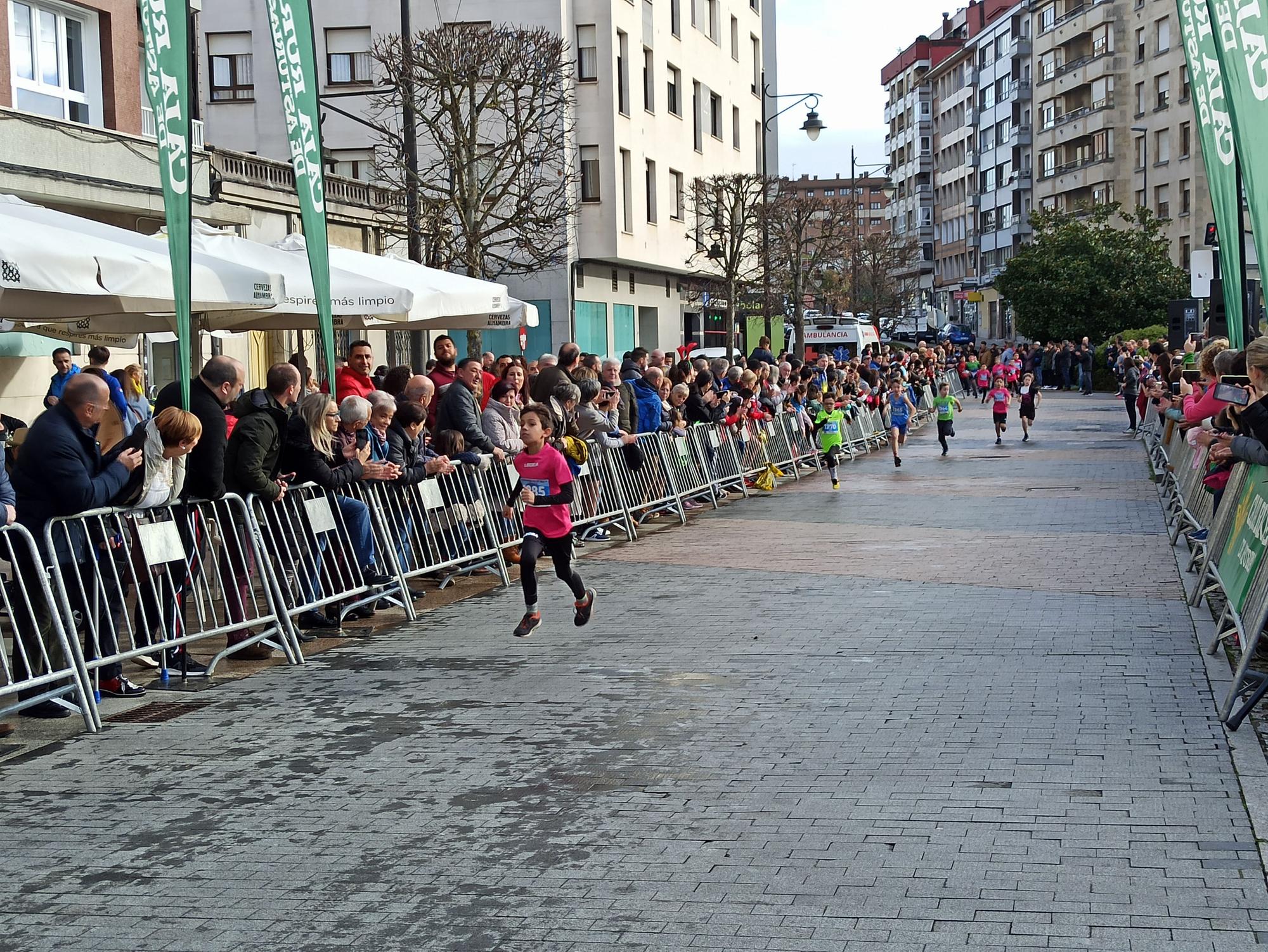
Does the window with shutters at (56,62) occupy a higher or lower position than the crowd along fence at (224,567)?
higher

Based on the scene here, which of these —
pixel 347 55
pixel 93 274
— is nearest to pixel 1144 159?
pixel 347 55

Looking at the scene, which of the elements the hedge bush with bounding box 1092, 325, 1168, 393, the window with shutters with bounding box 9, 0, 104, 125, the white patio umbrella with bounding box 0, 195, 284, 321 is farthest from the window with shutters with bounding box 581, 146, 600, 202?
the white patio umbrella with bounding box 0, 195, 284, 321

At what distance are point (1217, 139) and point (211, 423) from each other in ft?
24.8

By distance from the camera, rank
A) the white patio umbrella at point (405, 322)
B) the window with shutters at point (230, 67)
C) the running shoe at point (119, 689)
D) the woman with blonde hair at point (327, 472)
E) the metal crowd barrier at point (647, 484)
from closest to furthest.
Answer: the running shoe at point (119, 689) < the woman with blonde hair at point (327, 472) < the white patio umbrella at point (405, 322) < the metal crowd barrier at point (647, 484) < the window with shutters at point (230, 67)

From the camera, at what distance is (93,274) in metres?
9.86

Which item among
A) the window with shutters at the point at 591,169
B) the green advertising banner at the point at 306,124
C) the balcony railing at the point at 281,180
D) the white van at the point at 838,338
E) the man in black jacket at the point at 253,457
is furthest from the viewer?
the white van at the point at 838,338

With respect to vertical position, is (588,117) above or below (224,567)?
above

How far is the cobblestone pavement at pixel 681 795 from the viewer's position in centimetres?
494

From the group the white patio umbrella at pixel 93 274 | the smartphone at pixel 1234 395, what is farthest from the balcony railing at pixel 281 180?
the smartphone at pixel 1234 395

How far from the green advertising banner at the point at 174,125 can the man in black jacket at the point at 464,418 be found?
3946 millimetres

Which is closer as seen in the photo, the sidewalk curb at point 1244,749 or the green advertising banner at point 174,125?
the sidewalk curb at point 1244,749

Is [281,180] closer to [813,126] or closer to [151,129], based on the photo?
[151,129]

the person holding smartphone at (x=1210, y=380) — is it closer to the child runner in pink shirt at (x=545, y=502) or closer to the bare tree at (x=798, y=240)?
the child runner in pink shirt at (x=545, y=502)

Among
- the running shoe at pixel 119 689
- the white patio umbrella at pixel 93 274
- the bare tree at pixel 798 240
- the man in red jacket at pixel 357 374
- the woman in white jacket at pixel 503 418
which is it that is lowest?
the running shoe at pixel 119 689
